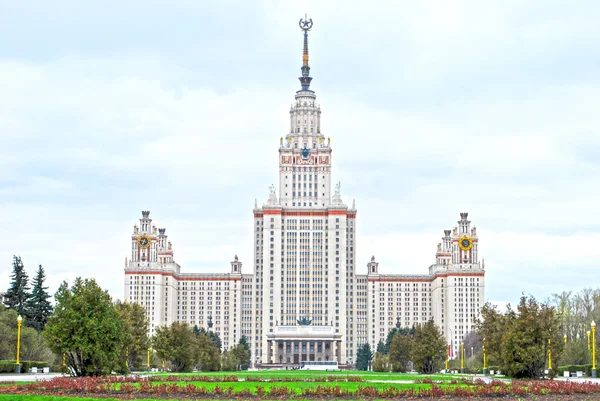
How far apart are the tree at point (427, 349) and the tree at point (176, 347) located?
25.7m

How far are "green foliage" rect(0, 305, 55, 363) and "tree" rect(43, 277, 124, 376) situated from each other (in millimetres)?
39258

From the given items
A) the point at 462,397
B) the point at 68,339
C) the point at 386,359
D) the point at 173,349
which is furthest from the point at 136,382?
the point at 386,359

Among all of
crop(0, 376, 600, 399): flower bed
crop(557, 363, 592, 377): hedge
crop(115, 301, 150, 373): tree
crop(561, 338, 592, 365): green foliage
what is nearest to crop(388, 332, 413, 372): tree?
crop(561, 338, 592, 365): green foliage

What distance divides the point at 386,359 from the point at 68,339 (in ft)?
276

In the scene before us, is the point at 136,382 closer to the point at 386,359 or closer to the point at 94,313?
the point at 94,313

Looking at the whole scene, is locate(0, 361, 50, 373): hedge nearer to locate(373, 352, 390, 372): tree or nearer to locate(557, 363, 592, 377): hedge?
locate(557, 363, 592, 377): hedge

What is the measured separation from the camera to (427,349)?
102 metres

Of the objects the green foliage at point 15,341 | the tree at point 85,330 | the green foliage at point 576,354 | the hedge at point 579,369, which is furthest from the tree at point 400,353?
the tree at point 85,330

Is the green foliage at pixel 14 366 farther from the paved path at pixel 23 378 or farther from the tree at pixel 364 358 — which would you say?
the tree at pixel 364 358

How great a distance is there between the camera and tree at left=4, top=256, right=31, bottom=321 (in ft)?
373

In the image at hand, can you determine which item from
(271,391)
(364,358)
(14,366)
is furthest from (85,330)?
(364,358)

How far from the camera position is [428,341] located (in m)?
102

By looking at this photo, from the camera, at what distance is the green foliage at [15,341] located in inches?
3861

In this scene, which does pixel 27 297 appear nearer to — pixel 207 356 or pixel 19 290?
pixel 19 290
